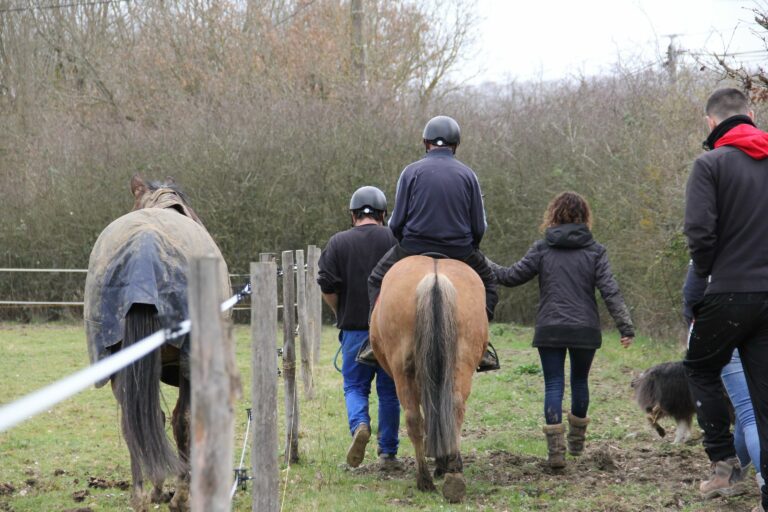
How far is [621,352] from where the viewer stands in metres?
13.9

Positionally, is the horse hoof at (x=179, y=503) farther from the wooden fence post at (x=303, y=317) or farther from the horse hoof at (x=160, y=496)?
the wooden fence post at (x=303, y=317)

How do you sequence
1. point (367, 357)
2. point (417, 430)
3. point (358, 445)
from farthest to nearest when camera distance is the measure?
1. point (367, 357)
2. point (358, 445)
3. point (417, 430)

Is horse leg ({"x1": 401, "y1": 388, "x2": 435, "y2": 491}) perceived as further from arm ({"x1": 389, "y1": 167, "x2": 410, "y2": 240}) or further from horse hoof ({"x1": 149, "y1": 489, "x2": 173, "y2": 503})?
horse hoof ({"x1": 149, "y1": 489, "x2": 173, "y2": 503})

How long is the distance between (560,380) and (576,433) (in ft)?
1.74

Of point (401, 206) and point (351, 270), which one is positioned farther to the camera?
point (351, 270)

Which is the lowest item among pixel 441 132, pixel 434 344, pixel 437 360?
pixel 437 360

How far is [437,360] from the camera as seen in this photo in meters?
5.68

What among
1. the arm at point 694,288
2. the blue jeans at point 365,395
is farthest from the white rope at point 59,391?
the blue jeans at point 365,395

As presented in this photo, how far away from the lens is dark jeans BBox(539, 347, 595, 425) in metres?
6.81

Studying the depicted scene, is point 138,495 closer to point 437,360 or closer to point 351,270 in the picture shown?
point 437,360

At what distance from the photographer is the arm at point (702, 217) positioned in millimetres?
4875

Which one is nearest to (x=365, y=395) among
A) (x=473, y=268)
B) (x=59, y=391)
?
(x=473, y=268)

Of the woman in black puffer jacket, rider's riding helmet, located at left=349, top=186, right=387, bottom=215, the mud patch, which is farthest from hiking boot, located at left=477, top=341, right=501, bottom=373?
the mud patch

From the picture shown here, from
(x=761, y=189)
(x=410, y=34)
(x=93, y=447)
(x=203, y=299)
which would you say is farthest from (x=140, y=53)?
(x=203, y=299)
